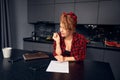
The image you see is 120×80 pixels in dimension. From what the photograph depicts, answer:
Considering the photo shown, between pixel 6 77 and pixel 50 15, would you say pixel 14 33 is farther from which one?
pixel 6 77

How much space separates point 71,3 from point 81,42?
5.20 ft

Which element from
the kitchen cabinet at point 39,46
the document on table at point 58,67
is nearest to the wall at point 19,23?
the kitchen cabinet at point 39,46

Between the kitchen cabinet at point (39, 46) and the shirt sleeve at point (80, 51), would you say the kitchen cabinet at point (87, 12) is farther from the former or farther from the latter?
the shirt sleeve at point (80, 51)

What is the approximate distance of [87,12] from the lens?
2.89 m

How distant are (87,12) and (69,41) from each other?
1378 mm

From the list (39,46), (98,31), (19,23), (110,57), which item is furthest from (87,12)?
(19,23)

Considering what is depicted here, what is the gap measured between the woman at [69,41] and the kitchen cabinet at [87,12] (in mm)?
1269

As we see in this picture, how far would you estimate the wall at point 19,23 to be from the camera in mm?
3504

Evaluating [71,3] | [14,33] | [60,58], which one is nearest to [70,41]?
[60,58]

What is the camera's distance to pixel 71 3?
3023 millimetres

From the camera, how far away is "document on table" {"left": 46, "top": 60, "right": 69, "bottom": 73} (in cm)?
117

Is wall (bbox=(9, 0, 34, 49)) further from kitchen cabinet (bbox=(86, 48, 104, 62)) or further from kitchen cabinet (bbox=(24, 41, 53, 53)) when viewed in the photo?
kitchen cabinet (bbox=(86, 48, 104, 62))

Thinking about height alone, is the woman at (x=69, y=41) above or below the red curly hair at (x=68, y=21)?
below

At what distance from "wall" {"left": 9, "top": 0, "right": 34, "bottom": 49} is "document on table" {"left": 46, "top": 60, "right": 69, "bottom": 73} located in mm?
2521
